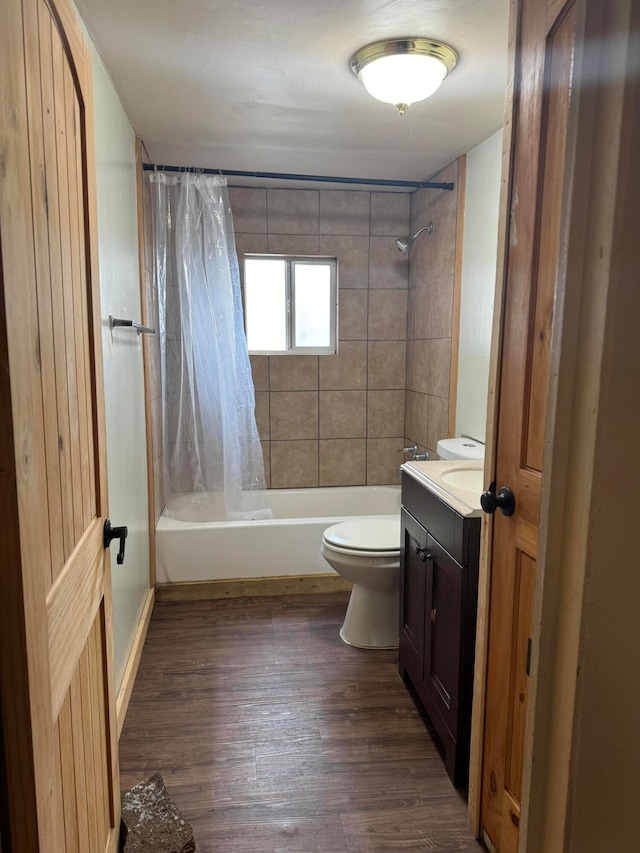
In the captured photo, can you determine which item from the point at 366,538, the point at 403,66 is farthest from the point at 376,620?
the point at 403,66

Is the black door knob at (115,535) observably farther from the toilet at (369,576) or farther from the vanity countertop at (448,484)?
A: the toilet at (369,576)

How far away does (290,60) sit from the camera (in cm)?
187

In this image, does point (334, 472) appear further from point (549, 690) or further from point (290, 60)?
point (549, 690)

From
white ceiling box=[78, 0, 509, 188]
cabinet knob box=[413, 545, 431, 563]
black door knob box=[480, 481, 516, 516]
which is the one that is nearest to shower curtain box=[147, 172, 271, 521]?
white ceiling box=[78, 0, 509, 188]

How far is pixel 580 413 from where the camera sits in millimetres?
427

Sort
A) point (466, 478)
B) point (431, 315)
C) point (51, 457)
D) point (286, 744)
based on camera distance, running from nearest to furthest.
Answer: point (51, 457) → point (286, 744) → point (466, 478) → point (431, 315)

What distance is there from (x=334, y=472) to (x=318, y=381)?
24.5 inches

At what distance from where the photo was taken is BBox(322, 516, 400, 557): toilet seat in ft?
7.84

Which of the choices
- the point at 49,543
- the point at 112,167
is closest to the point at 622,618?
the point at 49,543

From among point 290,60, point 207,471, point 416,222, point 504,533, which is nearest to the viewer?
point 504,533

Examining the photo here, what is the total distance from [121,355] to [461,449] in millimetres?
1508

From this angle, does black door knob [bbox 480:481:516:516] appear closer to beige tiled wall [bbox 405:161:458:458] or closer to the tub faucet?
beige tiled wall [bbox 405:161:458:458]

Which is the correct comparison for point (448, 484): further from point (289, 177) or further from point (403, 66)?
point (289, 177)

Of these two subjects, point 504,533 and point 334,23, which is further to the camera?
point 334,23
